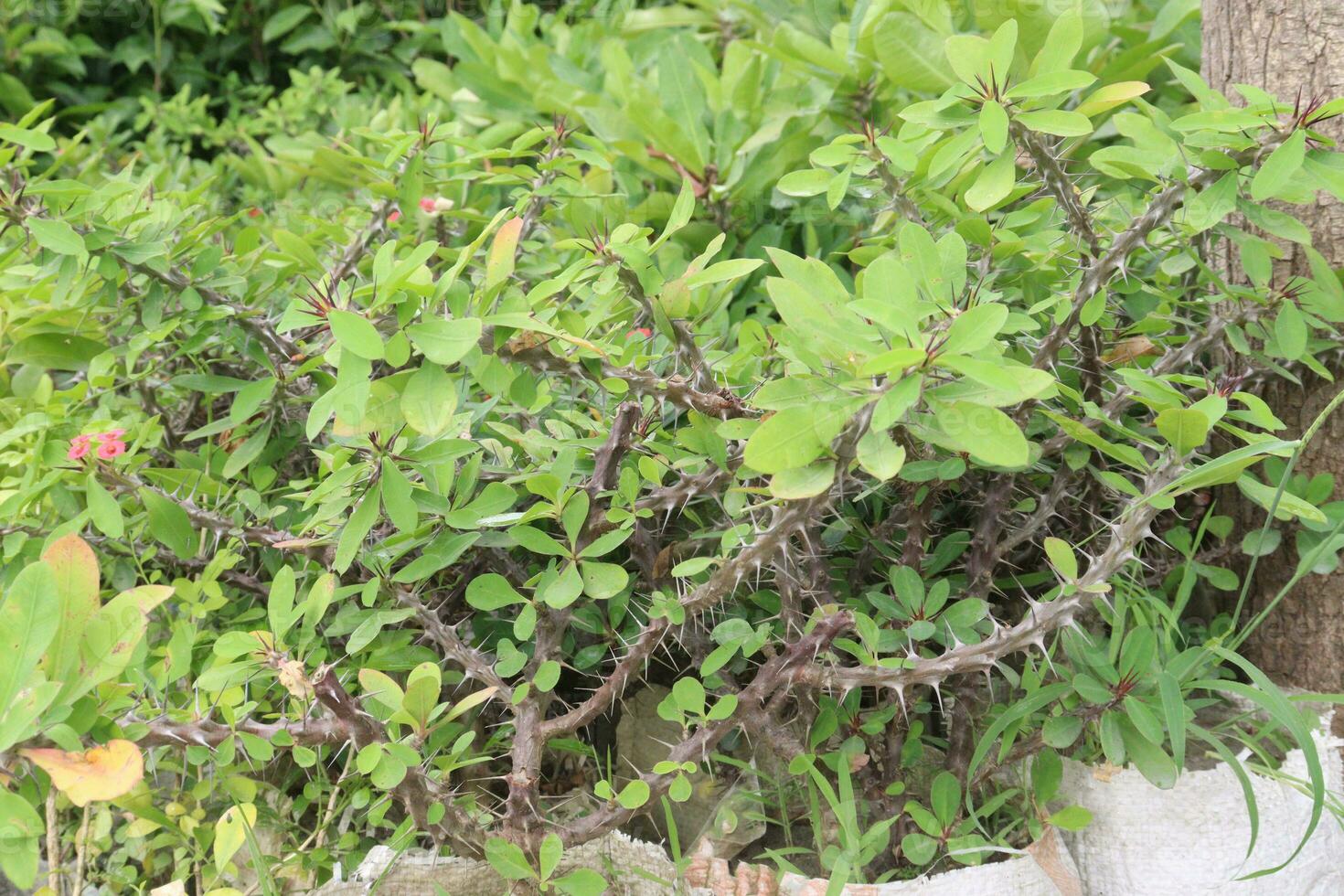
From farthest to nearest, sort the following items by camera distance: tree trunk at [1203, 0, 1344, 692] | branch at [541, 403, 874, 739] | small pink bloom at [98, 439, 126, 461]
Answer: tree trunk at [1203, 0, 1344, 692], small pink bloom at [98, 439, 126, 461], branch at [541, 403, 874, 739]

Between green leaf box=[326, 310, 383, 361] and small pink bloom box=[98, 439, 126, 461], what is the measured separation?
2.20 ft

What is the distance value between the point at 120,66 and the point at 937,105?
4.51 m

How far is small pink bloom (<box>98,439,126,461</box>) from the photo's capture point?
1.52 metres

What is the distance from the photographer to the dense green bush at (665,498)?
114 centimetres

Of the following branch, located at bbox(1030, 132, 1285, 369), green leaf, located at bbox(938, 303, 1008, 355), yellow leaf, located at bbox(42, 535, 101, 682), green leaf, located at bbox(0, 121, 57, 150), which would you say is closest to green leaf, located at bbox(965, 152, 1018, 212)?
branch, located at bbox(1030, 132, 1285, 369)

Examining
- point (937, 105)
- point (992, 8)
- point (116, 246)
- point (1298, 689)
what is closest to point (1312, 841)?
point (1298, 689)

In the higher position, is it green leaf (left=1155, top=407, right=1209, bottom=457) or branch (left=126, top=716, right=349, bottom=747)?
green leaf (left=1155, top=407, right=1209, bottom=457)

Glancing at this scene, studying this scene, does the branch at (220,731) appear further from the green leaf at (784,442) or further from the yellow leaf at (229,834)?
the green leaf at (784,442)

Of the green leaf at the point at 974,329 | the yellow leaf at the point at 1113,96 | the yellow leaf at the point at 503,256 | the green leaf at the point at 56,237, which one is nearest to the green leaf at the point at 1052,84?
the yellow leaf at the point at 1113,96

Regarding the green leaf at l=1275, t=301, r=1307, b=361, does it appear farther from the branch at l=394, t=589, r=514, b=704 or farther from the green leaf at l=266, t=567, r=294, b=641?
the green leaf at l=266, t=567, r=294, b=641

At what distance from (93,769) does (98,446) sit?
68cm

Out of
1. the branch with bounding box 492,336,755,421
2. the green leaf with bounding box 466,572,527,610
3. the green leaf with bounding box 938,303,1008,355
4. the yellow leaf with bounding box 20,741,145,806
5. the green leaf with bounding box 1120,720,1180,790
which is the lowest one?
the green leaf with bounding box 1120,720,1180,790

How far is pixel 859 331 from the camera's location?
107 centimetres

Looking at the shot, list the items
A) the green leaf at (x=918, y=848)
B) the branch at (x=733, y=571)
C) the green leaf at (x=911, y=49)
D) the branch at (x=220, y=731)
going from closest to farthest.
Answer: the branch at (x=733, y=571)
the branch at (x=220, y=731)
the green leaf at (x=918, y=848)
the green leaf at (x=911, y=49)
